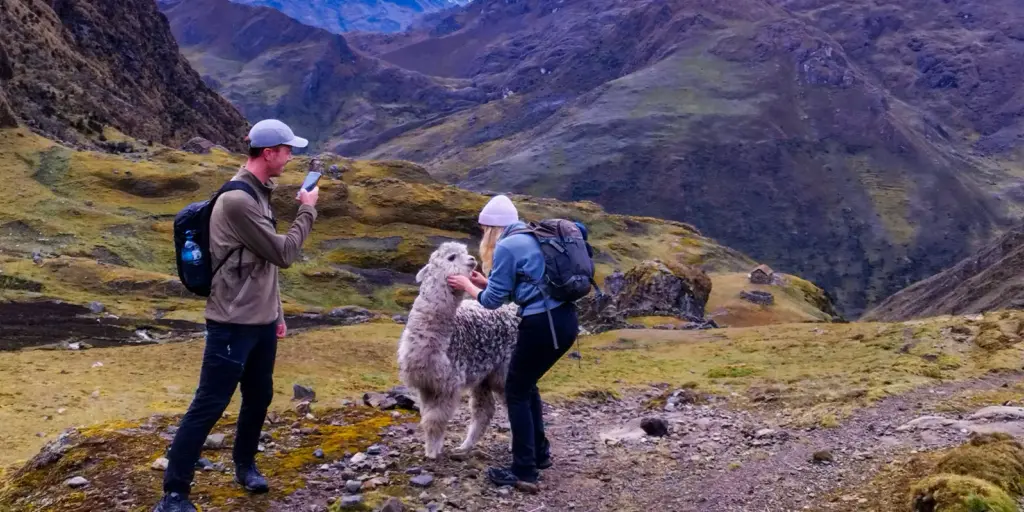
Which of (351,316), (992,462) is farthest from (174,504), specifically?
(351,316)

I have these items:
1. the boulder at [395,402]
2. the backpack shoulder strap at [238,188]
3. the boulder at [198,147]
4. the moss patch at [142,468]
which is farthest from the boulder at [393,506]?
the boulder at [198,147]

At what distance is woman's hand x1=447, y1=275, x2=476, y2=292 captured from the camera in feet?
31.9

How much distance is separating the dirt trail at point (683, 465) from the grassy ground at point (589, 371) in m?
1.57

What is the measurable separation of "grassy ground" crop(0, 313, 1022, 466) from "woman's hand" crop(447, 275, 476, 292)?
6.81 meters

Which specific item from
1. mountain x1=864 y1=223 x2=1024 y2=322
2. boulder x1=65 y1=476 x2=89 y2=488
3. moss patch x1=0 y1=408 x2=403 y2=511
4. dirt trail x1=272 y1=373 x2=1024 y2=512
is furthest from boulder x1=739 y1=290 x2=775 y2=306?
boulder x1=65 y1=476 x2=89 y2=488

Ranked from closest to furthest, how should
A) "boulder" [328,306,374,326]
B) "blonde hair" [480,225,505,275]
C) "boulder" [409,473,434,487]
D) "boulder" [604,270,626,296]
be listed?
1. "boulder" [409,473,434,487]
2. "blonde hair" [480,225,505,275]
3. "boulder" [328,306,374,326]
4. "boulder" [604,270,626,296]

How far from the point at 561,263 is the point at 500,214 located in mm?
1168

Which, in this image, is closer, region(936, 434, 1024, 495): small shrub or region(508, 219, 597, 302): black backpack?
region(936, 434, 1024, 495): small shrub

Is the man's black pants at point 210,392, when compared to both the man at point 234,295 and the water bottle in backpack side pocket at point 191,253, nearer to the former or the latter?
the man at point 234,295

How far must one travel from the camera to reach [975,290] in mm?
71625

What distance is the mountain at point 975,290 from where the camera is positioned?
62.9m

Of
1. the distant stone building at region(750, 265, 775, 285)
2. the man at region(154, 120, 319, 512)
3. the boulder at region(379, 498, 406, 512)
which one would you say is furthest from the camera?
the distant stone building at region(750, 265, 775, 285)

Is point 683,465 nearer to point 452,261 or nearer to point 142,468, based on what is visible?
point 452,261

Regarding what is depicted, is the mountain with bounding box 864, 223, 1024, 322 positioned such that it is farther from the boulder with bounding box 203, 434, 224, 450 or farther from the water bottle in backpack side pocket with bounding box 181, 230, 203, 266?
the water bottle in backpack side pocket with bounding box 181, 230, 203, 266
